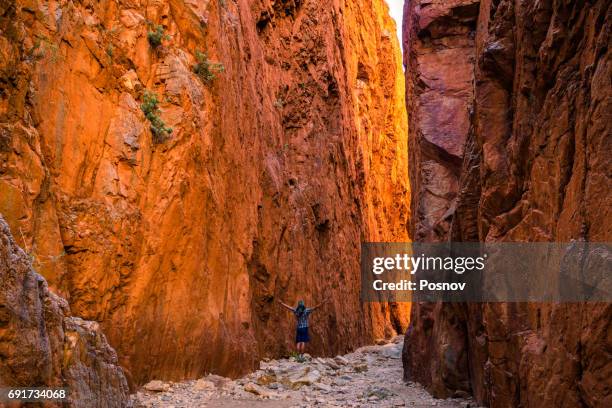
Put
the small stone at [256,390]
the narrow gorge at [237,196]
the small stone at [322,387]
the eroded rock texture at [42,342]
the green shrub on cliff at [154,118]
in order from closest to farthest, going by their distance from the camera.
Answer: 1. the eroded rock texture at [42,342]
2. the narrow gorge at [237,196]
3. the green shrub on cliff at [154,118]
4. the small stone at [256,390]
5. the small stone at [322,387]

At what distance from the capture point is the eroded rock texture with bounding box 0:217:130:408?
453 cm

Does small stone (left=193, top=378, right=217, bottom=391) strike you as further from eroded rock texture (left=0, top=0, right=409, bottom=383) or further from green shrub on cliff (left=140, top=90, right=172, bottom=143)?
green shrub on cliff (left=140, top=90, right=172, bottom=143)

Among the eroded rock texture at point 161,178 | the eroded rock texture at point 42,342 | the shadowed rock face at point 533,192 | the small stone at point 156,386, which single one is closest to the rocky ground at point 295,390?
the small stone at point 156,386

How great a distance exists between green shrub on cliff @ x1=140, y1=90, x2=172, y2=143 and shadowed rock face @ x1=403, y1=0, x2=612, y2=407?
5.36 metres

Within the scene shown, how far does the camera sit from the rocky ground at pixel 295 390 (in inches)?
403

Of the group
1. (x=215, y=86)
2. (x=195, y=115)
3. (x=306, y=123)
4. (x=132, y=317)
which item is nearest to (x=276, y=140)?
(x=306, y=123)

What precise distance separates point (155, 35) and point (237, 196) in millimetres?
4387

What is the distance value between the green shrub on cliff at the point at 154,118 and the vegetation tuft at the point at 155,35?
1.04 metres

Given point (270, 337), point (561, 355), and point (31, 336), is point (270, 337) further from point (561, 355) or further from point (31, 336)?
point (31, 336)

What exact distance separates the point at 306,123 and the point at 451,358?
12.8 metres

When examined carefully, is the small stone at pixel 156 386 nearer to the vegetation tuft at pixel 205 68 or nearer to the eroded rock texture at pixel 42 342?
the eroded rock texture at pixel 42 342

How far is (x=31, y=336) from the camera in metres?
4.77

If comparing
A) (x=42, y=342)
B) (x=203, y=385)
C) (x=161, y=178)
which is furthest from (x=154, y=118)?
(x=42, y=342)

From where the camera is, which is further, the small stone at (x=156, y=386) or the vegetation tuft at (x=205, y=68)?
the vegetation tuft at (x=205, y=68)
